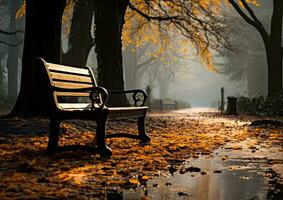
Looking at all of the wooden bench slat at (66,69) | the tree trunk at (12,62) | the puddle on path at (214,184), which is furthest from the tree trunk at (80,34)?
the puddle on path at (214,184)

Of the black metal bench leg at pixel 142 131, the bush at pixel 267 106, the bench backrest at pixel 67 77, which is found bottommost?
the black metal bench leg at pixel 142 131

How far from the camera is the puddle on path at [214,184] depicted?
345 cm

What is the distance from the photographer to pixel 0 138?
6.89 meters

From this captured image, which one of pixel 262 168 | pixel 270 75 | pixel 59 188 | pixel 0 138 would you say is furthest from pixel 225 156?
pixel 270 75

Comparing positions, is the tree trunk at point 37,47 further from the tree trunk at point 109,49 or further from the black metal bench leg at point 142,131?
the tree trunk at point 109,49

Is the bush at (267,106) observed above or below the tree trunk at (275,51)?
below

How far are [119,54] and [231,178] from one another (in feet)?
32.6

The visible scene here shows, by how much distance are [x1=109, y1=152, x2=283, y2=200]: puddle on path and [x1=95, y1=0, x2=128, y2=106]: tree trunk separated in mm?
8515

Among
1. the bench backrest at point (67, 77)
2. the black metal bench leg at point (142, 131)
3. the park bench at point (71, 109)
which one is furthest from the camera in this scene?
the black metal bench leg at point (142, 131)

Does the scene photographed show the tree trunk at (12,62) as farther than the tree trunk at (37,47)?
Yes

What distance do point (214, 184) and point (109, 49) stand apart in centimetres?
1005

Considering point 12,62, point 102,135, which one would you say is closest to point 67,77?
point 102,135

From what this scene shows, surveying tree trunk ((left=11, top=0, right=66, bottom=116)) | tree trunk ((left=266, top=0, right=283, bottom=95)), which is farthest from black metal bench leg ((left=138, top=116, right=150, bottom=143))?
tree trunk ((left=266, top=0, right=283, bottom=95))

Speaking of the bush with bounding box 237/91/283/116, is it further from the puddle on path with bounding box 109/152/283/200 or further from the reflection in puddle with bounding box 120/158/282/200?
the reflection in puddle with bounding box 120/158/282/200
